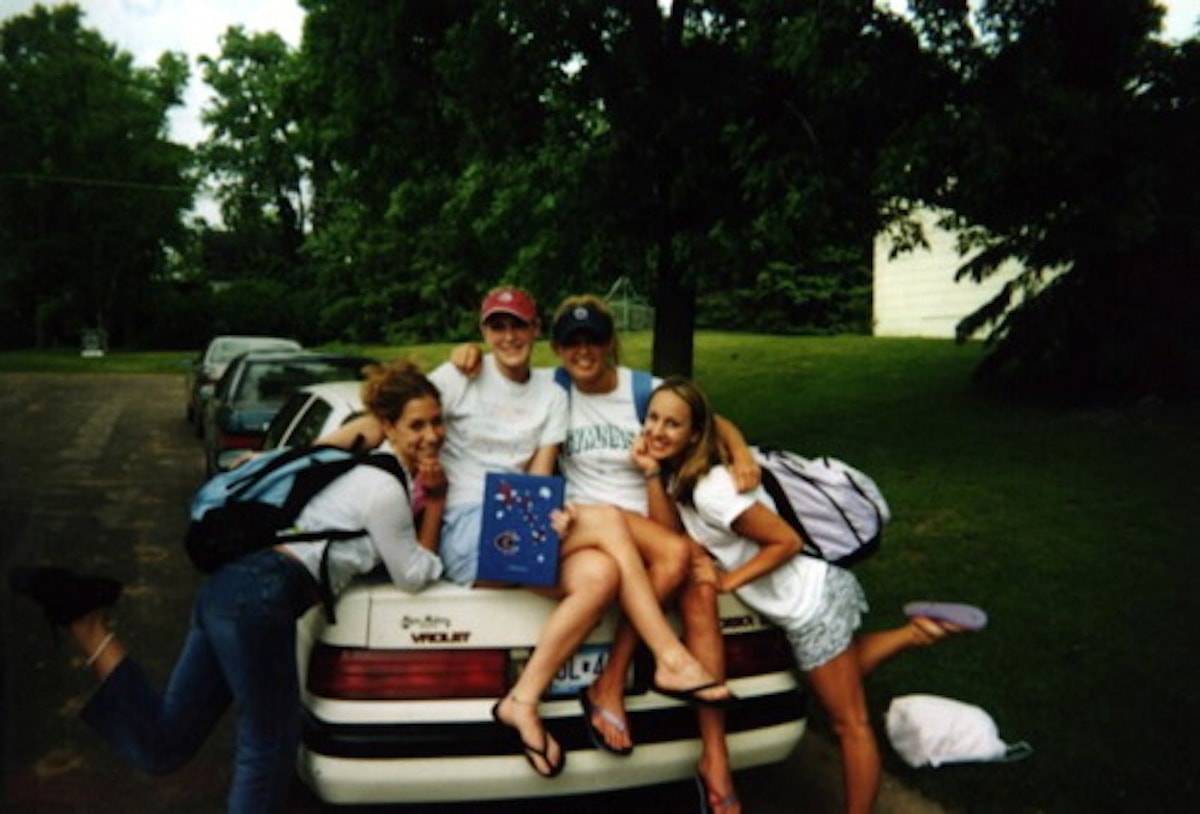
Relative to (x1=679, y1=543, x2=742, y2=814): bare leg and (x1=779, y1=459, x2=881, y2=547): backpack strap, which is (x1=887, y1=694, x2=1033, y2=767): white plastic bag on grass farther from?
(x1=679, y1=543, x2=742, y2=814): bare leg

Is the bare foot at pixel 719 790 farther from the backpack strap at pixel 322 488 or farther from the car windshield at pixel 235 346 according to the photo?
the car windshield at pixel 235 346

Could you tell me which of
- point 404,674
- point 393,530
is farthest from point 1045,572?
point 393,530

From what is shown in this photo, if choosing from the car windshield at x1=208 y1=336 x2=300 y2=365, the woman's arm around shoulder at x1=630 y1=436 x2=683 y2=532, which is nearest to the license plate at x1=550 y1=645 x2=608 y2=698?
the woman's arm around shoulder at x1=630 y1=436 x2=683 y2=532

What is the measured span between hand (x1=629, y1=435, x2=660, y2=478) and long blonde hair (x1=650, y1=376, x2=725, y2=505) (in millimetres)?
85

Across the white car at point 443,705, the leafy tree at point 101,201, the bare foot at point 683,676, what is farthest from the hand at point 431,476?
the leafy tree at point 101,201

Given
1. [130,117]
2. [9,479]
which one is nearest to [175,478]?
[9,479]

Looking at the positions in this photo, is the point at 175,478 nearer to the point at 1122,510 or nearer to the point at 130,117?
the point at 1122,510

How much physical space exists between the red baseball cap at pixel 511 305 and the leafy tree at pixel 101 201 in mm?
34153

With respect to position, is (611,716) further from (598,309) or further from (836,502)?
(598,309)

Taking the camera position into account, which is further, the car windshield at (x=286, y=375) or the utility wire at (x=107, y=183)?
the utility wire at (x=107, y=183)

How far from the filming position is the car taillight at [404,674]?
2760mm

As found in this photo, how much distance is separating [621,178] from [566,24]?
1607mm

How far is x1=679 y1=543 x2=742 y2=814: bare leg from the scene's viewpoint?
2875 millimetres

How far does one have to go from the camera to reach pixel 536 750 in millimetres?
2688
